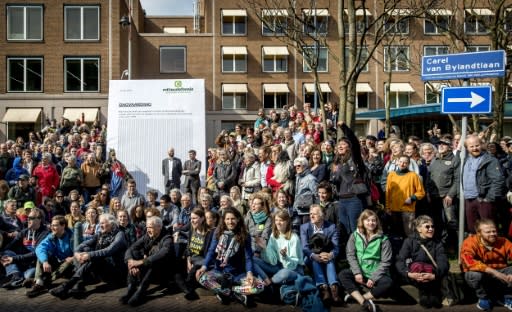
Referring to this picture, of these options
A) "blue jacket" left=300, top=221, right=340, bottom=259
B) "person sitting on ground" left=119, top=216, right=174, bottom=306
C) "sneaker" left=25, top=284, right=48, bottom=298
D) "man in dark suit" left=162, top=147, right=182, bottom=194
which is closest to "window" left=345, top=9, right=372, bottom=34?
"blue jacket" left=300, top=221, right=340, bottom=259

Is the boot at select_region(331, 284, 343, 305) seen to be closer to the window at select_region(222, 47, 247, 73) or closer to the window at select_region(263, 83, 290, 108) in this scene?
the window at select_region(263, 83, 290, 108)

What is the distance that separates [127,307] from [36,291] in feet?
5.43

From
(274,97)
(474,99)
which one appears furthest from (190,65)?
(474,99)

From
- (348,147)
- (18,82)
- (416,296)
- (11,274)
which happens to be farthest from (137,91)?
(18,82)

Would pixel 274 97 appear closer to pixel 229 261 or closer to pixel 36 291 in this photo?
pixel 229 261

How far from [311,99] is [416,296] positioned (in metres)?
32.7

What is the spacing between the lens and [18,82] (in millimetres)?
35969

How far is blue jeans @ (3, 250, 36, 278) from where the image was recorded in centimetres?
859

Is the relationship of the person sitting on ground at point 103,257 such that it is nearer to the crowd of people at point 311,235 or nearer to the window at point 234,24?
the crowd of people at point 311,235

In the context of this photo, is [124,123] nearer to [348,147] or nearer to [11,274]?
[11,274]

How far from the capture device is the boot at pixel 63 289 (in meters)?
7.89

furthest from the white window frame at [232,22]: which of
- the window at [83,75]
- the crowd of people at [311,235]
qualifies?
the crowd of people at [311,235]

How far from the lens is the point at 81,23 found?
1419 inches

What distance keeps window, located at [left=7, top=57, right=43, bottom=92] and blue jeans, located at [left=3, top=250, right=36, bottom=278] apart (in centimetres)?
2982
